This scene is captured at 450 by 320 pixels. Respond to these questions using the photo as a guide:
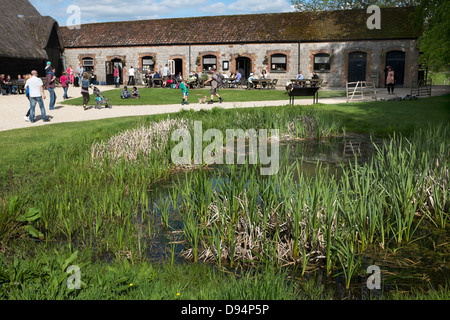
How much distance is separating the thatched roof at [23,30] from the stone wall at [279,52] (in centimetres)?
420

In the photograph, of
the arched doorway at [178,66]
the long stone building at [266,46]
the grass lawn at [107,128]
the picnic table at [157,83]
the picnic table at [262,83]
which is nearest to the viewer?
the grass lawn at [107,128]

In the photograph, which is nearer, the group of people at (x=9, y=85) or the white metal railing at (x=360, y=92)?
the white metal railing at (x=360, y=92)

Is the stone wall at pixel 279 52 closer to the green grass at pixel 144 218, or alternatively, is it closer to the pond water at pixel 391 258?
the green grass at pixel 144 218

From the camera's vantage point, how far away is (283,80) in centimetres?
3045

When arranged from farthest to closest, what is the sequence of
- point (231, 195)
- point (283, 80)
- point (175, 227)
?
point (283, 80)
point (175, 227)
point (231, 195)

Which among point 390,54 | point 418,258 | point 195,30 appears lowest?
point 418,258

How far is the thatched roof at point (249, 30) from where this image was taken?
94.8 ft

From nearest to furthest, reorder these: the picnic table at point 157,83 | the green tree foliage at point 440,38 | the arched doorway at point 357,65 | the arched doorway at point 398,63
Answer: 1. the green tree foliage at point 440,38
2. the arched doorway at point 398,63
3. the picnic table at point 157,83
4. the arched doorway at point 357,65

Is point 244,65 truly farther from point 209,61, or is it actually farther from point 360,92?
point 360,92

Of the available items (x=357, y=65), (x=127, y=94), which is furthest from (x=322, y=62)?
(x=127, y=94)

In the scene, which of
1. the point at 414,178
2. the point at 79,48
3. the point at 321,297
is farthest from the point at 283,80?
the point at 321,297

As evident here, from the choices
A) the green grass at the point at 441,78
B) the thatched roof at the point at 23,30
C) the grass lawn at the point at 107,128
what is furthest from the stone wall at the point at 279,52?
the grass lawn at the point at 107,128
